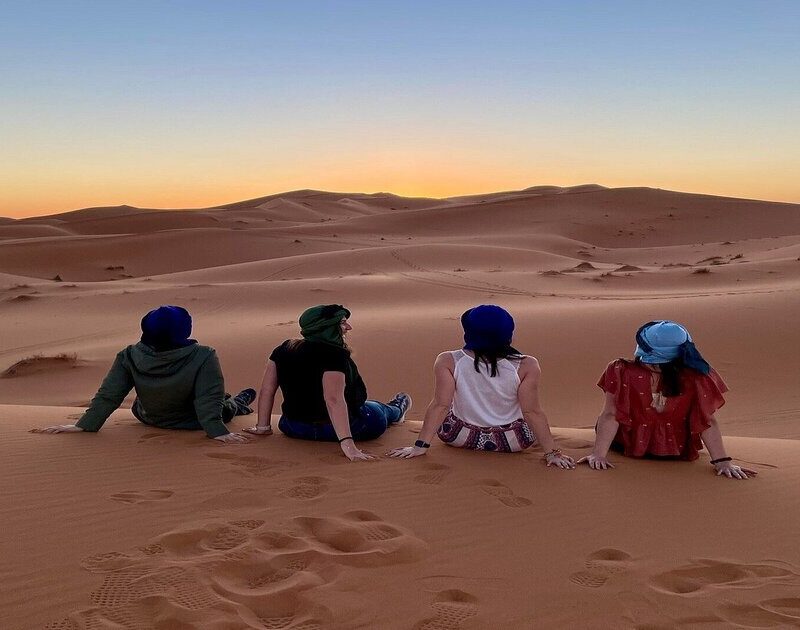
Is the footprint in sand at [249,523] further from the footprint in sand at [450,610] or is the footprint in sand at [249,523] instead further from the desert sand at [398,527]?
the footprint in sand at [450,610]

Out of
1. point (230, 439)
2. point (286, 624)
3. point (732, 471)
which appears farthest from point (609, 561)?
point (230, 439)

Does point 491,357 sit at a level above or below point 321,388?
above

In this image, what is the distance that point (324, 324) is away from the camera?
5.13 metres

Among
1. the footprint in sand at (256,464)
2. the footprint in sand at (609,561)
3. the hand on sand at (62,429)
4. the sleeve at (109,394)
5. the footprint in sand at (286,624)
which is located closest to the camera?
the footprint in sand at (286,624)

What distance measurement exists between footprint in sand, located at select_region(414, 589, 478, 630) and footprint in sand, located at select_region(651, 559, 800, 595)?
2.93ft

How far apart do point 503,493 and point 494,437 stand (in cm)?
82

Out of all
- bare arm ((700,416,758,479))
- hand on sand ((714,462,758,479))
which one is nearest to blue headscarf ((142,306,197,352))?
bare arm ((700,416,758,479))

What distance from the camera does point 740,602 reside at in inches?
126

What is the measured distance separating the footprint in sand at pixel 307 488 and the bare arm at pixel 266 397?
3.36ft

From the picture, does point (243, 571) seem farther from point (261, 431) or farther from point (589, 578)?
point (261, 431)

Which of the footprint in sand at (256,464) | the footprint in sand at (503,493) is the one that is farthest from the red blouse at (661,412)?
the footprint in sand at (256,464)

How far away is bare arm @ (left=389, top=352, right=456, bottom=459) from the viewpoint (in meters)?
5.08

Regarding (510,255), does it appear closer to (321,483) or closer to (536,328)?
(536,328)

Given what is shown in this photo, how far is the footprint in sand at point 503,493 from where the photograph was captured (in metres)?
4.33
